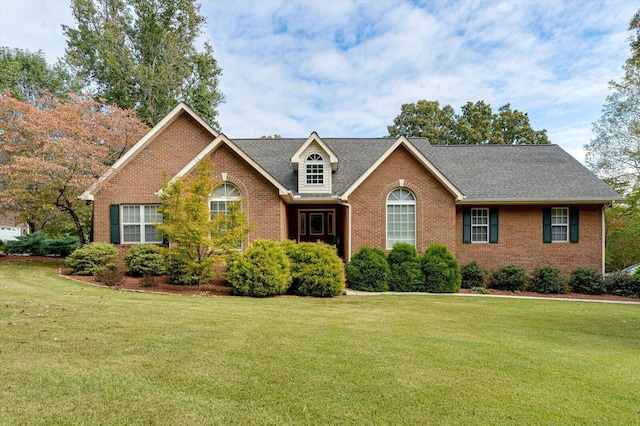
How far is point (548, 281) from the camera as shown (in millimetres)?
15086

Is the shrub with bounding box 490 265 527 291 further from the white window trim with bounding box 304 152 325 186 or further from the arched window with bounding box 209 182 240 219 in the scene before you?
the arched window with bounding box 209 182 240 219

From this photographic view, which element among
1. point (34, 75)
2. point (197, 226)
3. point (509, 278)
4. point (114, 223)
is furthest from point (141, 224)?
point (34, 75)

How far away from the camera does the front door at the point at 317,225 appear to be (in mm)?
18394

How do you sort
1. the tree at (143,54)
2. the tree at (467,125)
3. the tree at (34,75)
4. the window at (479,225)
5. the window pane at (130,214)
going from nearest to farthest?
the window pane at (130,214) < the window at (479,225) < the tree at (143,54) < the tree at (34,75) < the tree at (467,125)

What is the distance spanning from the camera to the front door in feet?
60.3

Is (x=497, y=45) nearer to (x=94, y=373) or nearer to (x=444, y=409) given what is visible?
(x=444, y=409)

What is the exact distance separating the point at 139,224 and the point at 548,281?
1831 cm

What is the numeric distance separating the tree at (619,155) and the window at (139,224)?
2453 cm

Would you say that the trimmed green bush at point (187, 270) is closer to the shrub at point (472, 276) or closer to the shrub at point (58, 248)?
the shrub at point (472, 276)

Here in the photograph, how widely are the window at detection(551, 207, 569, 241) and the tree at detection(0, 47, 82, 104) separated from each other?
37133 mm

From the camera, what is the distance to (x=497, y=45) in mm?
18734

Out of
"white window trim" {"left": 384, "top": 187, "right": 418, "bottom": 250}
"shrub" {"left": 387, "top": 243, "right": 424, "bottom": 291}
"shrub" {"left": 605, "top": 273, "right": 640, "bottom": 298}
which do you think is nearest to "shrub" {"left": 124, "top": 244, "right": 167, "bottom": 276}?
"shrub" {"left": 387, "top": 243, "right": 424, "bottom": 291}

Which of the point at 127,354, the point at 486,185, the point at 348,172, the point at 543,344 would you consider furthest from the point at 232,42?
the point at 543,344

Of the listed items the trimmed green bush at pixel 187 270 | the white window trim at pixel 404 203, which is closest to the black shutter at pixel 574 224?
the white window trim at pixel 404 203
